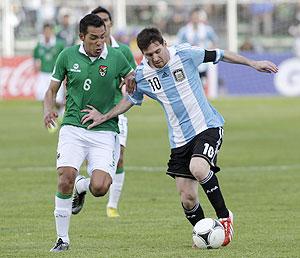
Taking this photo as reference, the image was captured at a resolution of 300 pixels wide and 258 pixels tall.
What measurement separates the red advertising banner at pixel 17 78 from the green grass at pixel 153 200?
786 cm

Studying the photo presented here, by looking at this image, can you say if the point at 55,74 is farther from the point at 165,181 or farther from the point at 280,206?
the point at 165,181

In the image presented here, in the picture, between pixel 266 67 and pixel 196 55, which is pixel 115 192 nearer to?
pixel 196 55

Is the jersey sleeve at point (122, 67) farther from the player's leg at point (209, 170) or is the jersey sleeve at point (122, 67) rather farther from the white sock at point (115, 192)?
the white sock at point (115, 192)

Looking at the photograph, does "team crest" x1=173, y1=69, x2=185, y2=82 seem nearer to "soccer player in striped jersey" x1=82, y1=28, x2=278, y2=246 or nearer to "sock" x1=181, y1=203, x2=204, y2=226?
"soccer player in striped jersey" x1=82, y1=28, x2=278, y2=246

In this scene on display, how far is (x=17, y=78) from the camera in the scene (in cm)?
3462

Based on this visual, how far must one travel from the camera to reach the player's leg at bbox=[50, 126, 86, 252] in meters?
9.79

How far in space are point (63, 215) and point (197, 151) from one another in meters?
1.42

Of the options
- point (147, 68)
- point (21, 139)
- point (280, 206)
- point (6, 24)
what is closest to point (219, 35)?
point (6, 24)

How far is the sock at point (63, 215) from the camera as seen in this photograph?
9.80 meters

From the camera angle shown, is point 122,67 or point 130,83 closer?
point 130,83

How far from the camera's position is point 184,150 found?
10.2 meters

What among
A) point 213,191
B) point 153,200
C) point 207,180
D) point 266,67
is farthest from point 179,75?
point 153,200

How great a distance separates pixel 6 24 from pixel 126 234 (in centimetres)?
2713

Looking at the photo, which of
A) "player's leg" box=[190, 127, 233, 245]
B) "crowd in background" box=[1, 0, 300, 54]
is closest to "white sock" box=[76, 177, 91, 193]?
"player's leg" box=[190, 127, 233, 245]
